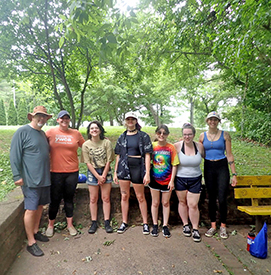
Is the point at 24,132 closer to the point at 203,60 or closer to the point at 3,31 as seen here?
the point at 3,31

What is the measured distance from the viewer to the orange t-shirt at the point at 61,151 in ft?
10.7

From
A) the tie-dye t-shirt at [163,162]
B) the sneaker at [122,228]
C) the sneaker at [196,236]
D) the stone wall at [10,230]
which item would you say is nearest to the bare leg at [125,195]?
the sneaker at [122,228]

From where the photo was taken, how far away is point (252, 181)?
363 centimetres

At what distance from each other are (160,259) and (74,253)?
1.24 metres

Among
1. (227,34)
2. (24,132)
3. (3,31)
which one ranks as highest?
(3,31)

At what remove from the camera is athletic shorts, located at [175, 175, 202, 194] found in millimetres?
3346

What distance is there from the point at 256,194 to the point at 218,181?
2.19 feet

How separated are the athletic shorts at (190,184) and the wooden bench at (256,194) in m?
0.61

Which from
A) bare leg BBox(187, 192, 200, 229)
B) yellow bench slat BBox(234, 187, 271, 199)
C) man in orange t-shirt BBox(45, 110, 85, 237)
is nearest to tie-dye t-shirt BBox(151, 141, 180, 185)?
bare leg BBox(187, 192, 200, 229)

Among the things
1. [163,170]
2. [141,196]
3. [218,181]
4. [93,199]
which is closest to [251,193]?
[218,181]

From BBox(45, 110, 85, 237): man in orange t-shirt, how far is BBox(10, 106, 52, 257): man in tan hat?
0.68ft

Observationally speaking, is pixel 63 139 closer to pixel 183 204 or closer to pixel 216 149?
pixel 183 204

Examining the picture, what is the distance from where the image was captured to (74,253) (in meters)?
2.99

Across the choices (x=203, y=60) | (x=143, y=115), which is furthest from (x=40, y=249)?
(x=143, y=115)
